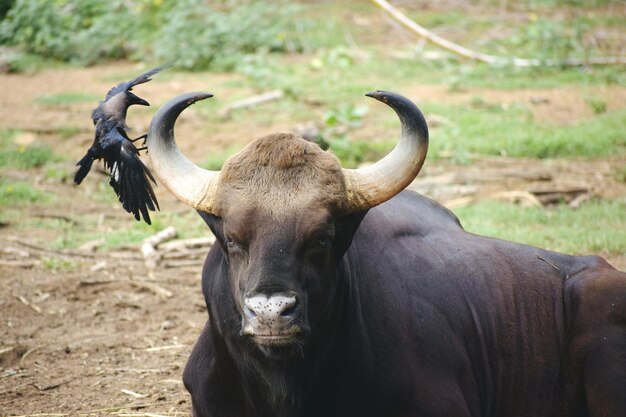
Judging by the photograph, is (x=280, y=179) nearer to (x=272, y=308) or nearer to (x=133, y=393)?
(x=272, y=308)

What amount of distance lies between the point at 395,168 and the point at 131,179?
1431 millimetres

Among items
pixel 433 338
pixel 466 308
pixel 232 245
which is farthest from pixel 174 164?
pixel 466 308

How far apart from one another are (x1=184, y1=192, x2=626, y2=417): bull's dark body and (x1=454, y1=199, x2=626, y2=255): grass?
111 inches

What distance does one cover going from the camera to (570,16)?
21.0m

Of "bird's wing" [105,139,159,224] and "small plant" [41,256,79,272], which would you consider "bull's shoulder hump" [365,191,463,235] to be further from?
"small plant" [41,256,79,272]

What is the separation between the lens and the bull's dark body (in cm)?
482

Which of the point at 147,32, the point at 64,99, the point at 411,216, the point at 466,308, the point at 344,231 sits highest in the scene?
the point at 344,231

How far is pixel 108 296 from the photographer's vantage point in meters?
8.07

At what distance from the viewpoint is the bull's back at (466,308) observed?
5.08 metres

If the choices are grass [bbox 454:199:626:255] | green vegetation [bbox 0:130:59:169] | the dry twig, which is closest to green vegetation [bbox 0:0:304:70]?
the dry twig

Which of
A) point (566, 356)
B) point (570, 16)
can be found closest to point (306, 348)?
point (566, 356)

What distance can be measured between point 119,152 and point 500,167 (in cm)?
754

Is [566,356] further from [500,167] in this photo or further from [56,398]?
[500,167]

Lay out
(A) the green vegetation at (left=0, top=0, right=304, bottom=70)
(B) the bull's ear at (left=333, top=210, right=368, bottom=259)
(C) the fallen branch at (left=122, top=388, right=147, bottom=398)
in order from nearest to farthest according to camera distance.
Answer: (B) the bull's ear at (left=333, top=210, right=368, bottom=259)
(C) the fallen branch at (left=122, top=388, right=147, bottom=398)
(A) the green vegetation at (left=0, top=0, right=304, bottom=70)
